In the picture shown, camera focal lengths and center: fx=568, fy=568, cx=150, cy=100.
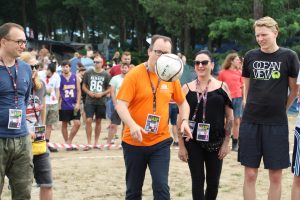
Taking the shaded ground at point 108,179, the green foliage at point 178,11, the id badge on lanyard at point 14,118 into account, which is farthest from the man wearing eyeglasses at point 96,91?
the green foliage at point 178,11

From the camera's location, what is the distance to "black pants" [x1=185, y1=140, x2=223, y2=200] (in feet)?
19.4

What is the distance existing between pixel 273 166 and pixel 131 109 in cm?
157

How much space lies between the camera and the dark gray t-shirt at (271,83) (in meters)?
5.61

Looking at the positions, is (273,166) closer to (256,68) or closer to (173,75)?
(256,68)

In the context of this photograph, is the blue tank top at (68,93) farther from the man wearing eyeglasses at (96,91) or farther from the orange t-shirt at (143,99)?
the orange t-shirt at (143,99)

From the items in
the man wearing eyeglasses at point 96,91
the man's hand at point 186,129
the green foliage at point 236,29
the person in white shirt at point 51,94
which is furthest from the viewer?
the green foliage at point 236,29

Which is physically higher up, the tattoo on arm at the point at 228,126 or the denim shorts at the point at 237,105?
the tattoo on arm at the point at 228,126

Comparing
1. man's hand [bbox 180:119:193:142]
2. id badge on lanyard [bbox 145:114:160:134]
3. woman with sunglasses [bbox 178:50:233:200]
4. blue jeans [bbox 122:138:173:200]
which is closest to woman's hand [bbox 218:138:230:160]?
woman with sunglasses [bbox 178:50:233:200]

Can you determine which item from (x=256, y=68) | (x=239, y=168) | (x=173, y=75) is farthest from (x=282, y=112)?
(x=239, y=168)

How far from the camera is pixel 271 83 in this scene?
563 cm

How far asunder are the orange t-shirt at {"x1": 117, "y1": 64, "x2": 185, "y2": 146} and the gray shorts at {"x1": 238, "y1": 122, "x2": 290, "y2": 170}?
935 millimetres

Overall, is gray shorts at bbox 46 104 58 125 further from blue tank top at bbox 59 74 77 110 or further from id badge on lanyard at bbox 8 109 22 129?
id badge on lanyard at bbox 8 109 22 129

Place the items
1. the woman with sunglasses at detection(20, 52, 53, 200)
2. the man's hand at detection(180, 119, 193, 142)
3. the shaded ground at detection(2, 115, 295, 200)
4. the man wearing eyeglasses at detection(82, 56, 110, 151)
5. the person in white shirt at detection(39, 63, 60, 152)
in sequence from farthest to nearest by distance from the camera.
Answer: the man wearing eyeglasses at detection(82, 56, 110, 151) < the person in white shirt at detection(39, 63, 60, 152) < the shaded ground at detection(2, 115, 295, 200) < the woman with sunglasses at detection(20, 52, 53, 200) < the man's hand at detection(180, 119, 193, 142)

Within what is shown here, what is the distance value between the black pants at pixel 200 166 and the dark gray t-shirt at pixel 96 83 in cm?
574
